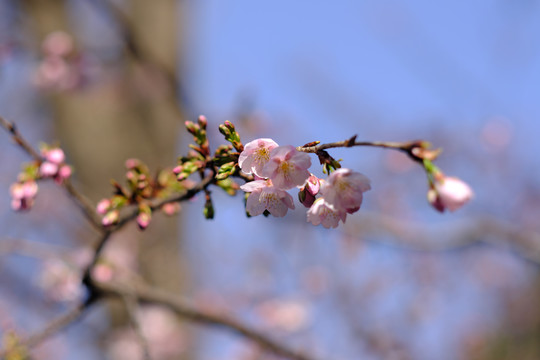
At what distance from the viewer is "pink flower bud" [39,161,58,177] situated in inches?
58.4

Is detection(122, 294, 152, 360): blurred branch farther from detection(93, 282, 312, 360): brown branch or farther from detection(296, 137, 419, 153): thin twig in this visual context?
detection(296, 137, 419, 153): thin twig

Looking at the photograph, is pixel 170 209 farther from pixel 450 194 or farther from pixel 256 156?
pixel 450 194

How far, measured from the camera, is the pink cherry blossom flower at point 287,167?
3.29ft

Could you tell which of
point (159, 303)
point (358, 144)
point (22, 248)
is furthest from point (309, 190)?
point (22, 248)

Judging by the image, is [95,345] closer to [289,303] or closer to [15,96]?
[289,303]

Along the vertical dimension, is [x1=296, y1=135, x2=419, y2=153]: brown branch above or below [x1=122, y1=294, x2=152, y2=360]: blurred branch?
above

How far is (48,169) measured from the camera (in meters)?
1.48

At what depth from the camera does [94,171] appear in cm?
513

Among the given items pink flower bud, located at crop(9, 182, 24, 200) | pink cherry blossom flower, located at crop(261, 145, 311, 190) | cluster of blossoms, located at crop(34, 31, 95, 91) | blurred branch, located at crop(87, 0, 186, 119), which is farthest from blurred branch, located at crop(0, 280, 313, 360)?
cluster of blossoms, located at crop(34, 31, 95, 91)

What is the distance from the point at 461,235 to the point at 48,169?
113 inches

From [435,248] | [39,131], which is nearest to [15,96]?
[39,131]

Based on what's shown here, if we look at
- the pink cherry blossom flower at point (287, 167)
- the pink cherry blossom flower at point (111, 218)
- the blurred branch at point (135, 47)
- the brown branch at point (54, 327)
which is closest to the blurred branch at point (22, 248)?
the brown branch at point (54, 327)

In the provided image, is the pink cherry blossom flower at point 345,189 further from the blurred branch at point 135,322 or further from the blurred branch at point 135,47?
the blurred branch at point 135,47

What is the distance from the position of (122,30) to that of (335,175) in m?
3.45
